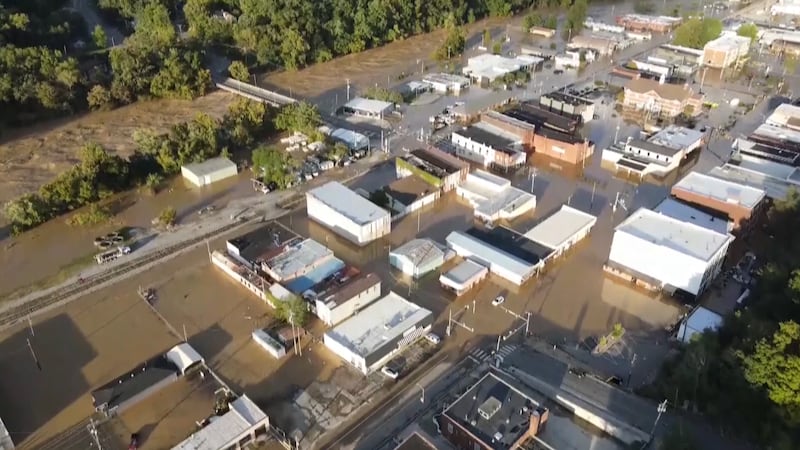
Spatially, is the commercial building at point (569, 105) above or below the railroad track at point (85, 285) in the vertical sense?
above

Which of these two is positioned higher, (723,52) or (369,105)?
(723,52)

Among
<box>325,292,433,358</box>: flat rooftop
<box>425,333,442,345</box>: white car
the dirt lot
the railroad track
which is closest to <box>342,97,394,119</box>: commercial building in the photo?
the dirt lot

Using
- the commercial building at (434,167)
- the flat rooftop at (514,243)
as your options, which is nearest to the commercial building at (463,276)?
the flat rooftop at (514,243)

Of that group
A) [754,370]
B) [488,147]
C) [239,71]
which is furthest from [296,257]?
[239,71]

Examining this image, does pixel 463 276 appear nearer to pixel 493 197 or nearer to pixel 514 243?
pixel 514 243

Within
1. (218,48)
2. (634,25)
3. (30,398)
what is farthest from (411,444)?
(634,25)

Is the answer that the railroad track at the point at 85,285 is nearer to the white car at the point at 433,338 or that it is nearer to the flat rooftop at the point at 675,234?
the white car at the point at 433,338
